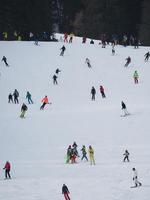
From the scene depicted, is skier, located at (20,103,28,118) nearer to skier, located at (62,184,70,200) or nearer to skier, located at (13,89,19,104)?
skier, located at (13,89,19,104)

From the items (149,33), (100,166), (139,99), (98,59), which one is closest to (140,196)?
(100,166)

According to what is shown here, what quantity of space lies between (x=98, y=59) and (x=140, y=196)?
28.8m

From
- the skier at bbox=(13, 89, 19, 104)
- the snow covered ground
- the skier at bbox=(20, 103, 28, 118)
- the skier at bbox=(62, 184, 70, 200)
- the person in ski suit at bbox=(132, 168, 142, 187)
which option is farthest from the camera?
the skier at bbox=(13, 89, 19, 104)

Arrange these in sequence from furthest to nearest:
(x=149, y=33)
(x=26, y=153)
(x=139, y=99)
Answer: (x=149, y=33), (x=139, y=99), (x=26, y=153)

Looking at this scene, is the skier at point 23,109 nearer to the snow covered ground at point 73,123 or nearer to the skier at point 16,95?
the snow covered ground at point 73,123

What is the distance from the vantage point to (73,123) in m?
40.8

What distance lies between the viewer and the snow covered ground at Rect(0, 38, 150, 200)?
96.4 feet

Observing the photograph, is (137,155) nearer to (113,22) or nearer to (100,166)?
(100,166)

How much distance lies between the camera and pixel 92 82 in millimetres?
50000

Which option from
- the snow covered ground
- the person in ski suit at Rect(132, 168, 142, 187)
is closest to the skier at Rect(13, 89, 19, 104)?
the snow covered ground

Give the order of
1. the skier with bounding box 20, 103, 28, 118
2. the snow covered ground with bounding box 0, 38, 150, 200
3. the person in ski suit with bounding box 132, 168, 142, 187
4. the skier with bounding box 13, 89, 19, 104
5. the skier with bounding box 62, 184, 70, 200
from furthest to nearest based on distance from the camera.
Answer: the skier with bounding box 13, 89, 19, 104, the skier with bounding box 20, 103, 28, 118, the snow covered ground with bounding box 0, 38, 150, 200, the person in ski suit with bounding box 132, 168, 142, 187, the skier with bounding box 62, 184, 70, 200

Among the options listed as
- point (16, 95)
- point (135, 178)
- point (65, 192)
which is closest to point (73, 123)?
point (16, 95)

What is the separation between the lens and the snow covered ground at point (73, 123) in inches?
1157

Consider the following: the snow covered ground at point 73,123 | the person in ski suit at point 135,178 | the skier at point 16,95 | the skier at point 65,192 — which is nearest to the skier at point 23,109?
the snow covered ground at point 73,123
